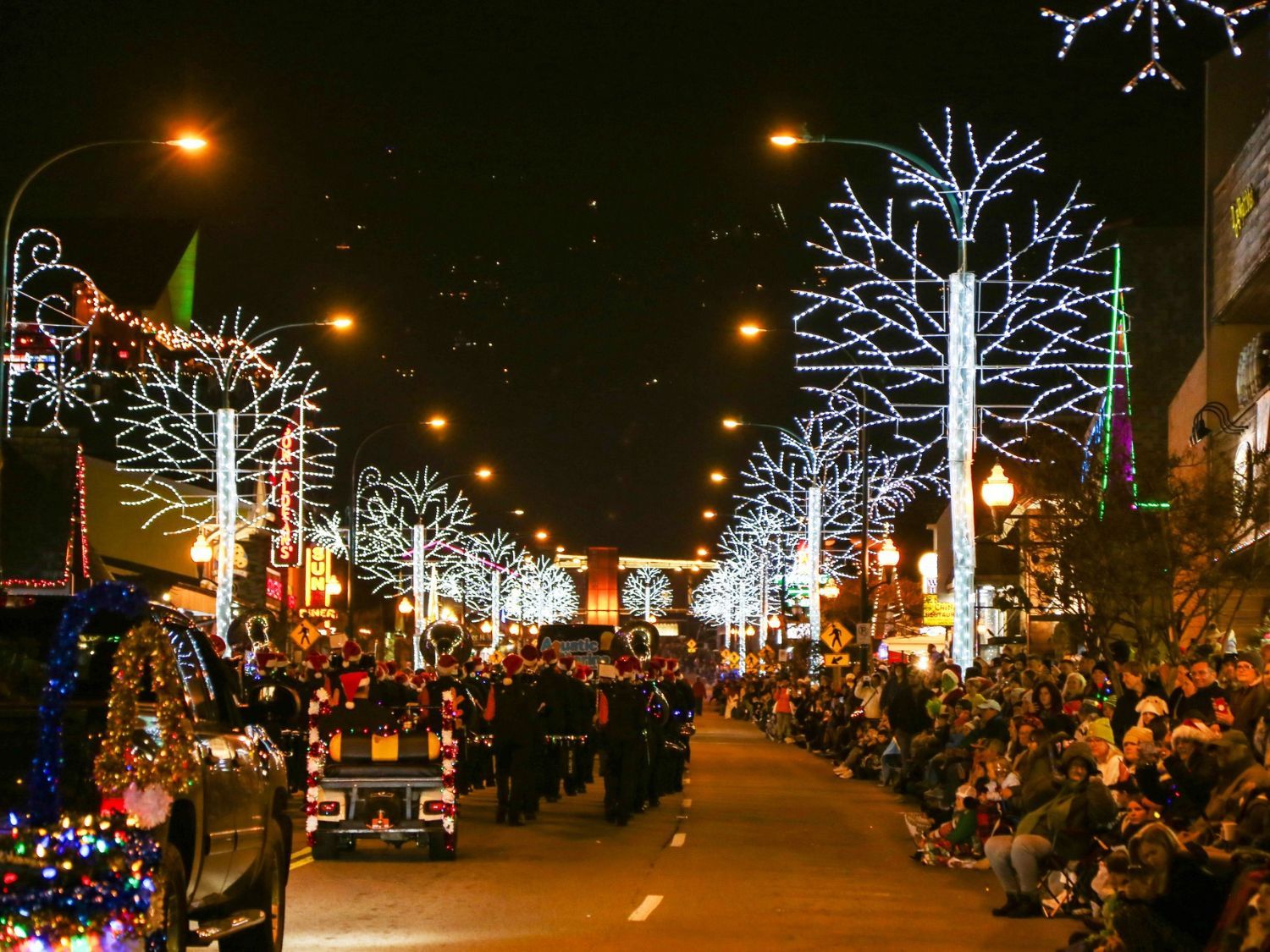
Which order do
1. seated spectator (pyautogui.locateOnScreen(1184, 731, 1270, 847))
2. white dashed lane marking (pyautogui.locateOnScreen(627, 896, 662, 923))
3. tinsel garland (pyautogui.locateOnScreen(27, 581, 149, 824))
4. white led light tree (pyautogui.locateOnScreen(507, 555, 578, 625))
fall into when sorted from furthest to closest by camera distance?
white led light tree (pyautogui.locateOnScreen(507, 555, 578, 625)) → white dashed lane marking (pyautogui.locateOnScreen(627, 896, 662, 923)) → seated spectator (pyautogui.locateOnScreen(1184, 731, 1270, 847)) → tinsel garland (pyautogui.locateOnScreen(27, 581, 149, 824))

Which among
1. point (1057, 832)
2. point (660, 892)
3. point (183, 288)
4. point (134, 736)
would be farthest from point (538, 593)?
point (134, 736)

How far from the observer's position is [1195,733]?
13141mm

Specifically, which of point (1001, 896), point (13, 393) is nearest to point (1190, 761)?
point (1001, 896)

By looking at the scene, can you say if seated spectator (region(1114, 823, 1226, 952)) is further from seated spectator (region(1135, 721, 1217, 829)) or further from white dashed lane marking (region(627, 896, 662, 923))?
white dashed lane marking (region(627, 896, 662, 923))

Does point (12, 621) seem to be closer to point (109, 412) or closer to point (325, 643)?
point (325, 643)

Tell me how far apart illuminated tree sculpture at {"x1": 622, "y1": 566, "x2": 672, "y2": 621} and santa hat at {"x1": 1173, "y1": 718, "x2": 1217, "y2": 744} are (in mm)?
142171

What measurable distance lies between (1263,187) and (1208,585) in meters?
5.22

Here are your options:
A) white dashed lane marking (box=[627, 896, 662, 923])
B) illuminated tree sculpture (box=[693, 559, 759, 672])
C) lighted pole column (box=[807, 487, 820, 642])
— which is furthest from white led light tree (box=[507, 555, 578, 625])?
white dashed lane marking (box=[627, 896, 662, 923])

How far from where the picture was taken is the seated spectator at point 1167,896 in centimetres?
995

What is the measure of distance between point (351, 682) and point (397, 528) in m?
62.2

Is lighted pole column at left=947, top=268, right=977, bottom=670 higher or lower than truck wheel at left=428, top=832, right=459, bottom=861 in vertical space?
higher

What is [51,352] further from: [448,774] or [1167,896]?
[1167,896]

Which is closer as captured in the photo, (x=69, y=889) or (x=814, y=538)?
(x=69, y=889)

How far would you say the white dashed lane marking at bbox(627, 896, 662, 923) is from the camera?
44.8 feet
